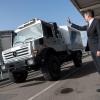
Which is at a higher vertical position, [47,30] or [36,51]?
[47,30]

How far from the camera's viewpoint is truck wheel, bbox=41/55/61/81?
14.2 metres

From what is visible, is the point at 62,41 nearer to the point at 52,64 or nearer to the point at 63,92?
the point at 52,64

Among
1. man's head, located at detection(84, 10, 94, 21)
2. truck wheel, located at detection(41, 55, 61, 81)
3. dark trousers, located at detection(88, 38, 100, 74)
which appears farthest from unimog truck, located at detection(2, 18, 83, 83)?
man's head, located at detection(84, 10, 94, 21)

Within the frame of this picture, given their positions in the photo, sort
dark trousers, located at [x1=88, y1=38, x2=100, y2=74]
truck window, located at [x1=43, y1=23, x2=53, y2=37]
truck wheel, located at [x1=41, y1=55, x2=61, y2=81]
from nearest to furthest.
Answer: dark trousers, located at [x1=88, y1=38, x2=100, y2=74] → truck wheel, located at [x1=41, y1=55, x2=61, y2=81] → truck window, located at [x1=43, y1=23, x2=53, y2=37]

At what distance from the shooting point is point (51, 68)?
47.3 feet

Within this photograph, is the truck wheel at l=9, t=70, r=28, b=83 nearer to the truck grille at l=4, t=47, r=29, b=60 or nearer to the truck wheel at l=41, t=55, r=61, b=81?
the truck grille at l=4, t=47, r=29, b=60

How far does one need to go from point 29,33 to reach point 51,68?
226 centimetres

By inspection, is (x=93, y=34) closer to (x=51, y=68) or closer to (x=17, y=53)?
(x=51, y=68)

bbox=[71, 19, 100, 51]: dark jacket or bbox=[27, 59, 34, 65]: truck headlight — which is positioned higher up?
bbox=[71, 19, 100, 51]: dark jacket

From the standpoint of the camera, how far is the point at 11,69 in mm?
15109

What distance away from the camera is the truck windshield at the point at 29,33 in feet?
49.5

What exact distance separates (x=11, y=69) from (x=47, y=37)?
2267mm

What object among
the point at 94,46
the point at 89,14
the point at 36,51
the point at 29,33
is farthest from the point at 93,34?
the point at 29,33

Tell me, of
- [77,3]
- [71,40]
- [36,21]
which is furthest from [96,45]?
[71,40]
